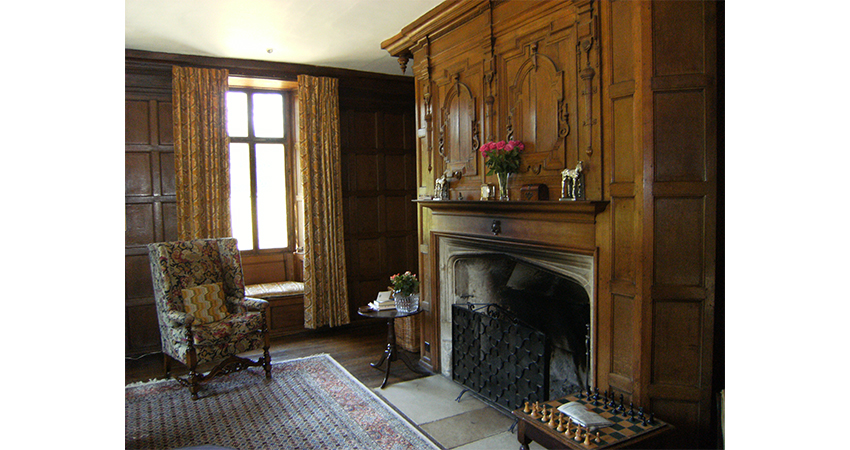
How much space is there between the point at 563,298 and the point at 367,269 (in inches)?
129

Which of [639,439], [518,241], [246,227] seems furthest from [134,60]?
[639,439]

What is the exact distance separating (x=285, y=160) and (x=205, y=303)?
2.32 m

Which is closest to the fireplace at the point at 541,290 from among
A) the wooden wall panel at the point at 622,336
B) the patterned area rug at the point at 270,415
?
the wooden wall panel at the point at 622,336

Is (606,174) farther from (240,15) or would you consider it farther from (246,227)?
(246,227)

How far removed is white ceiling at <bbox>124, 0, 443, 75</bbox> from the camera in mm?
3732

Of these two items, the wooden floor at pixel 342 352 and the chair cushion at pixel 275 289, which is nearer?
the wooden floor at pixel 342 352

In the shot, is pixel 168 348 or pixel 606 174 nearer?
pixel 606 174

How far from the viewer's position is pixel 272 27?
4195 millimetres

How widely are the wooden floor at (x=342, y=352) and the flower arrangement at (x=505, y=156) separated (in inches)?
75.7

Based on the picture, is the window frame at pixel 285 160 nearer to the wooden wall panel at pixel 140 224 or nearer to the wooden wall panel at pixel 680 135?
the wooden wall panel at pixel 140 224

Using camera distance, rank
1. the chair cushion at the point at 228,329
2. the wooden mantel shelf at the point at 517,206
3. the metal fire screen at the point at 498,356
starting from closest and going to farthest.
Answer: the wooden mantel shelf at the point at 517,206 < the metal fire screen at the point at 498,356 < the chair cushion at the point at 228,329

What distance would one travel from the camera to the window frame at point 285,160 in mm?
5715

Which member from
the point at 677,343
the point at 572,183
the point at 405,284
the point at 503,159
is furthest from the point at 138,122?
the point at 677,343

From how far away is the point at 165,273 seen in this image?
13.0 feet
